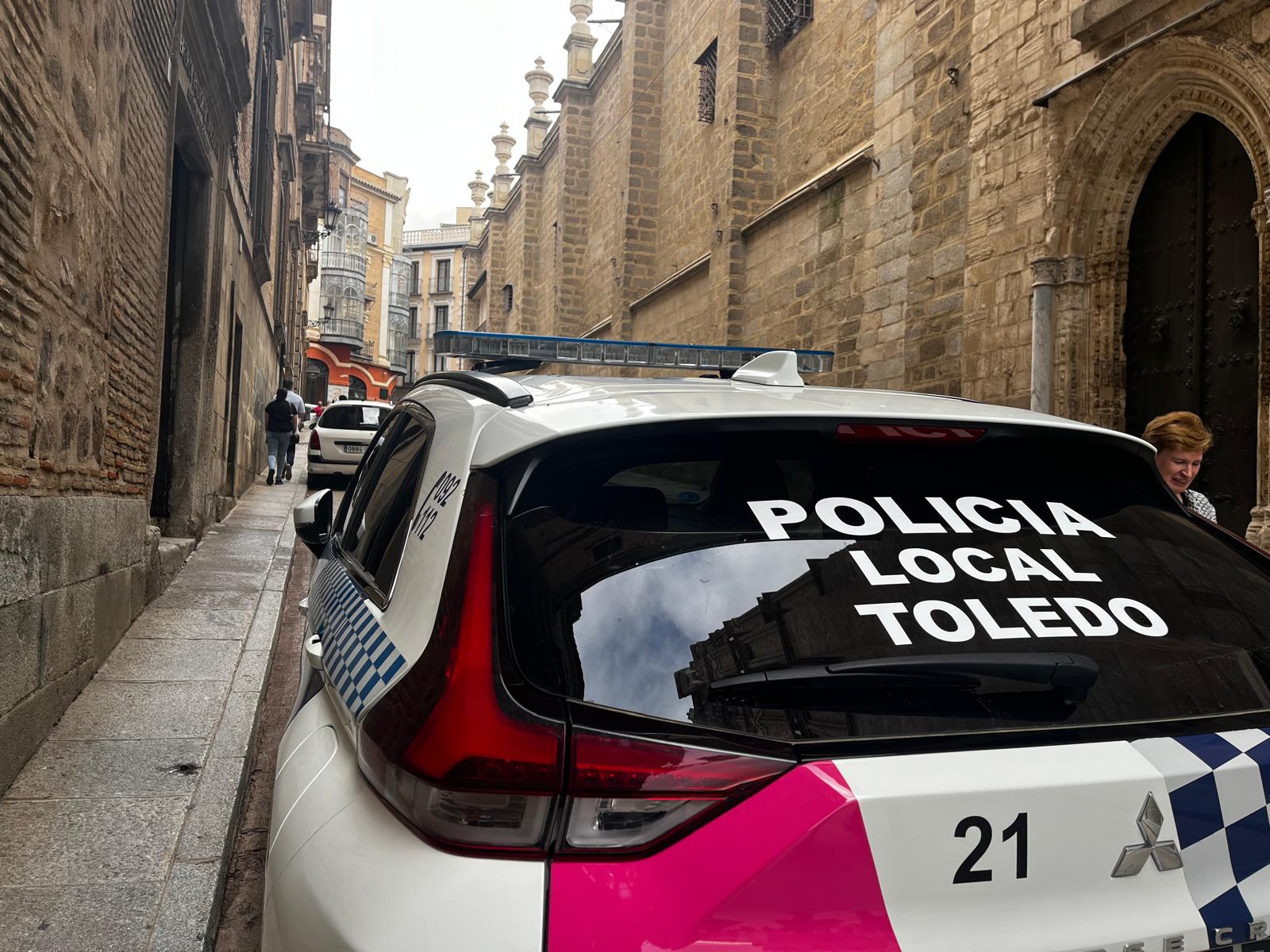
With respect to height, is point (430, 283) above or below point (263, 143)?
above

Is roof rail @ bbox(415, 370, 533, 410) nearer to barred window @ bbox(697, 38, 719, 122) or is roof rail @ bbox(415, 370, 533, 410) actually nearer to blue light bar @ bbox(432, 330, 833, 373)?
blue light bar @ bbox(432, 330, 833, 373)

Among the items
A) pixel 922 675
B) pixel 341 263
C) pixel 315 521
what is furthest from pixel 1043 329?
pixel 341 263

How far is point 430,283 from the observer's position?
2931 inches

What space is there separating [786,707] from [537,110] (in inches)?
1713

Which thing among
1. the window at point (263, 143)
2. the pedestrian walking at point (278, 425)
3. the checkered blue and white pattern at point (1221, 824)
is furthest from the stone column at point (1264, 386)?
the pedestrian walking at point (278, 425)

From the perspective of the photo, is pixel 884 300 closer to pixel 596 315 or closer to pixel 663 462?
pixel 663 462

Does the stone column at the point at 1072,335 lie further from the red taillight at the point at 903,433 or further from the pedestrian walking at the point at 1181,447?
the red taillight at the point at 903,433

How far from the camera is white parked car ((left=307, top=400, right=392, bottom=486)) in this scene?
1772cm

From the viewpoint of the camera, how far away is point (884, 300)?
12.8m

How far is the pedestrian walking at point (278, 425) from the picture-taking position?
1720 cm

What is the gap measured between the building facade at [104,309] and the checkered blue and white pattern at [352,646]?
1874mm

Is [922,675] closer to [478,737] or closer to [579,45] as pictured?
[478,737]

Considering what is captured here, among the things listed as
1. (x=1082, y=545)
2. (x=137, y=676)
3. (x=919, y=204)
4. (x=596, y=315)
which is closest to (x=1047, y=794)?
(x=1082, y=545)

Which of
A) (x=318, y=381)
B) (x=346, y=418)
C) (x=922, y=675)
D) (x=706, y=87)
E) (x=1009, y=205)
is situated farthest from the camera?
(x=318, y=381)
